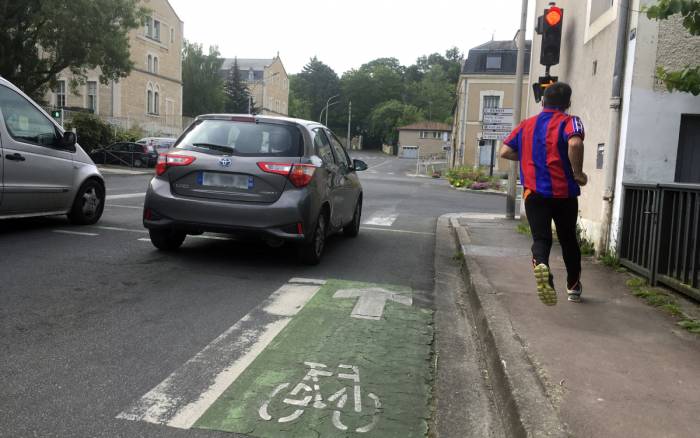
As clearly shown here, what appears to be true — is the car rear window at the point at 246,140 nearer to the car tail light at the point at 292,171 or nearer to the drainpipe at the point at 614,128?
the car tail light at the point at 292,171

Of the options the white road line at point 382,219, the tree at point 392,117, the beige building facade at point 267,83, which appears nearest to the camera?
the white road line at point 382,219

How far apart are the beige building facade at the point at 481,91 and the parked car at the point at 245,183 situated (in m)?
48.1

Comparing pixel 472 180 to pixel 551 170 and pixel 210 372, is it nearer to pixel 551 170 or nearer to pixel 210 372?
pixel 551 170

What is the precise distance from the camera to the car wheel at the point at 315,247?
7.00m

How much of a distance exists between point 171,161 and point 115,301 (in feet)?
6.92

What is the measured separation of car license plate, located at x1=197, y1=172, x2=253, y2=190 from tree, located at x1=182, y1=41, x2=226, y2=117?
3153 inches

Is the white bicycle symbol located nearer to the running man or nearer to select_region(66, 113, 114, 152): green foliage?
the running man

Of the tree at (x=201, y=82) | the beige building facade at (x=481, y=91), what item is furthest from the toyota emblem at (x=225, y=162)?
the tree at (x=201, y=82)

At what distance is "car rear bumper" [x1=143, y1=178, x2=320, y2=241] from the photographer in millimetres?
6578

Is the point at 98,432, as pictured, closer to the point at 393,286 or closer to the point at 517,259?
the point at 393,286

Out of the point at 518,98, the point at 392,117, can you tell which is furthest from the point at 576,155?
the point at 392,117

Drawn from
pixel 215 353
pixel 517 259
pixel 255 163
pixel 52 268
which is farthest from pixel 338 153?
pixel 215 353

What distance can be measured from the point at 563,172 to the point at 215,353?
120 inches

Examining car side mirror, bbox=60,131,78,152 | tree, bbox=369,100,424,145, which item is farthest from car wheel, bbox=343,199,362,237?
tree, bbox=369,100,424,145
